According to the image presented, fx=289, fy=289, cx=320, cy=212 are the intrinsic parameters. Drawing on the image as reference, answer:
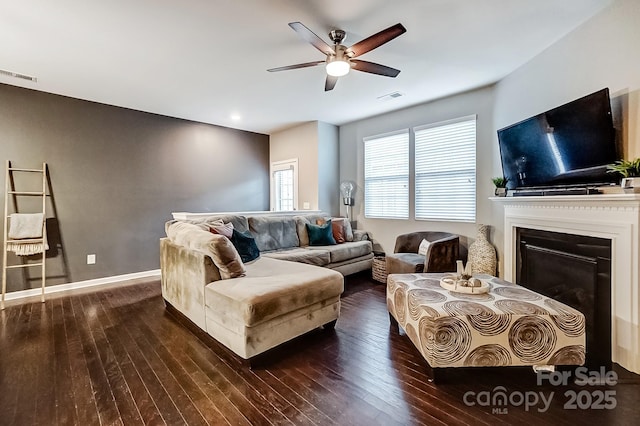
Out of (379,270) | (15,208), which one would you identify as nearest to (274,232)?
(379,270)

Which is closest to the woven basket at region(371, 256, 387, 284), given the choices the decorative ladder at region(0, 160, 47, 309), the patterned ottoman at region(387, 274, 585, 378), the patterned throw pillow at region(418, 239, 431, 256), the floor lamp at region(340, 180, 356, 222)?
the patterned throw pillow at region(418, 239, 431, 256)

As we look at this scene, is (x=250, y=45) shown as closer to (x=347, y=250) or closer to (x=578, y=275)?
(x=347, y=250)

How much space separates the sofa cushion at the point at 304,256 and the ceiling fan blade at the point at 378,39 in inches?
91.8

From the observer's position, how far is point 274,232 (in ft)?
13.8

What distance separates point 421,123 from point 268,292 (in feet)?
11.9

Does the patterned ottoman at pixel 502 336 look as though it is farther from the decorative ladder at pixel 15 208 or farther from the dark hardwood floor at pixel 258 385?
the decorative ladder at pixel 15 208

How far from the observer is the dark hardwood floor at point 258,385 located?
1597 mm

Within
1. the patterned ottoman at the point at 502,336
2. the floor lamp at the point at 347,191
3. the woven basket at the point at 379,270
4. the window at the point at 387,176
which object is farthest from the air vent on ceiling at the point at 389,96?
the patterned ottoman at the point at 502,336

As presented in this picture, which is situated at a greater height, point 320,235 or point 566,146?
point 566,146

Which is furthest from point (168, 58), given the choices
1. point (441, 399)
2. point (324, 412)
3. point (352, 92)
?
point (441, 399)

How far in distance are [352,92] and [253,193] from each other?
10.2 ft

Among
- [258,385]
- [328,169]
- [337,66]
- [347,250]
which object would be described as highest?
[337,66]

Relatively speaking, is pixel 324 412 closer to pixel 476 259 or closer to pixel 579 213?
pixel 579 213

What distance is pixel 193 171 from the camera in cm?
522
